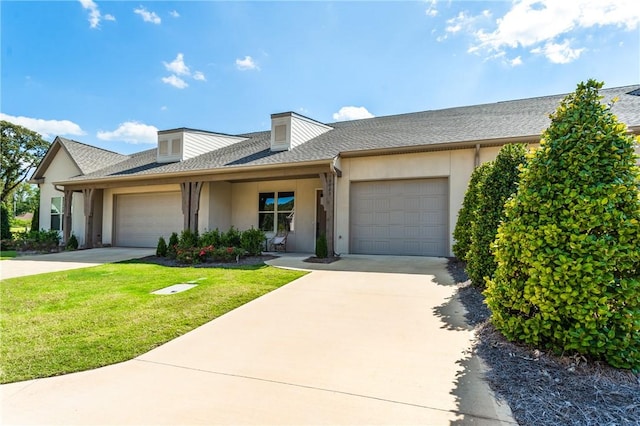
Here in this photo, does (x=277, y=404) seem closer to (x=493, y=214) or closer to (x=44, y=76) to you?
(x=493, y=214)

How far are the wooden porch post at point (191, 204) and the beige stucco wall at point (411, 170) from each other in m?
5.29

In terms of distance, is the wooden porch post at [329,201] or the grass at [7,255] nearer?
the wooden porch post at [329,201]

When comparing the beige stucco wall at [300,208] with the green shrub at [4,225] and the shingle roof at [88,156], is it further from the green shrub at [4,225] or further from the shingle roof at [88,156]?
the green shrub at [4,225]

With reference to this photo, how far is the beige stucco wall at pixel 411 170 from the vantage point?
374 inches

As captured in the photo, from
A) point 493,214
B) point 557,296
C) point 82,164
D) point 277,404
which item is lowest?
point 277,404

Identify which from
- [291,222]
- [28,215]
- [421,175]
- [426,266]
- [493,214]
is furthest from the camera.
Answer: [28,215]

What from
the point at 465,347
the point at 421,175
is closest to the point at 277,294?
the point at 465,347

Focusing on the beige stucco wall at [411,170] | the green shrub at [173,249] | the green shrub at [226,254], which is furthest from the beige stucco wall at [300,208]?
the green shrub at [226,254]

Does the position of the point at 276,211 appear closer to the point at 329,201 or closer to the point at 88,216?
the point at 329,201

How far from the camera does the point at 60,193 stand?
1603cm

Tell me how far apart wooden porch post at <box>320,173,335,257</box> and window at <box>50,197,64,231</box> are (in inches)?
565

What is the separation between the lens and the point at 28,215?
56.3m

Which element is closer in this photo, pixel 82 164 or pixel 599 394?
pixel 599 394

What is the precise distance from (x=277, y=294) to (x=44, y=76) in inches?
529
